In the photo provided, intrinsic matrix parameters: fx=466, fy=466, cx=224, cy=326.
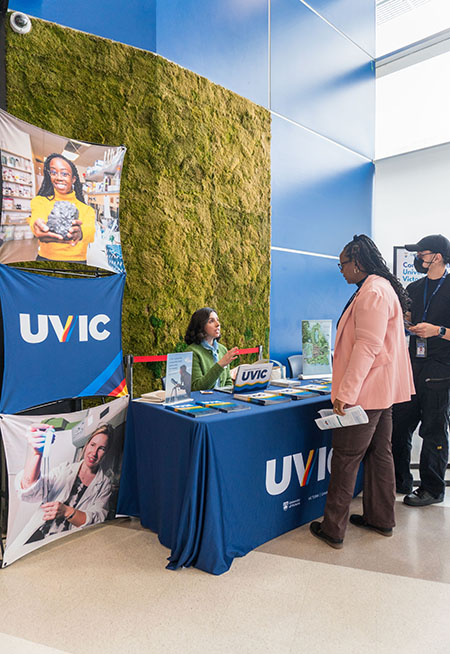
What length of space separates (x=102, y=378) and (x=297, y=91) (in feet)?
12.2

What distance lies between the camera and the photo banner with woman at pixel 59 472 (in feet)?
7.40

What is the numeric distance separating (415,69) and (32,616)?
6310mm

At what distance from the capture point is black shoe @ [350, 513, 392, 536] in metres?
2.54

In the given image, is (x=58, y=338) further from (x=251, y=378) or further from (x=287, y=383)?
(x=287, y=383)

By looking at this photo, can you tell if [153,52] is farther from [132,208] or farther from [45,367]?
[45,367]

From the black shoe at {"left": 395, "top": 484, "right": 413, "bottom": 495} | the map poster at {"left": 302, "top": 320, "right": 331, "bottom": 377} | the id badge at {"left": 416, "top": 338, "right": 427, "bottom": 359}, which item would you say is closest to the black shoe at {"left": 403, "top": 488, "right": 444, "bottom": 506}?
the black shoe at {"left": 395, "top": 484, "right": 413, "bottom": 495}

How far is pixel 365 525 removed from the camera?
2.64 metres

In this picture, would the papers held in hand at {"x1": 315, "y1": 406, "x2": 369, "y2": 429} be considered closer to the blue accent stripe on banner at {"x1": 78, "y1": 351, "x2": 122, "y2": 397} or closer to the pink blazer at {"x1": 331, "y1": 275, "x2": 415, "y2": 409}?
the pink blazer at {"x1": 331, "y1": 275, "x2": 415, "y2": 409}

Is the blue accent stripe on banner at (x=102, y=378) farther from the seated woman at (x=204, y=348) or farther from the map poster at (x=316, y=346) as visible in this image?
the map poster at (x=316, y=346)

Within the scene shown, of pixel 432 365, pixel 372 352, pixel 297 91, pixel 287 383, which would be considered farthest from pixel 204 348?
pixel 297 91

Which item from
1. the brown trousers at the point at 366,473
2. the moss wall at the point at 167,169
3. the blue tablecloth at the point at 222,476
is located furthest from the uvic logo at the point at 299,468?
the moss wall at the point at 167,169

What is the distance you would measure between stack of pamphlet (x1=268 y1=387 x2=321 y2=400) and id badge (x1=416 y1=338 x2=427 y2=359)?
73 cm

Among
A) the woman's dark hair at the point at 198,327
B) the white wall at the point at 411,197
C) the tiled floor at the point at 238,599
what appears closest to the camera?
the tiled floor at the point at 238,599

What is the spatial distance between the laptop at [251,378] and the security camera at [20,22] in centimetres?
234
